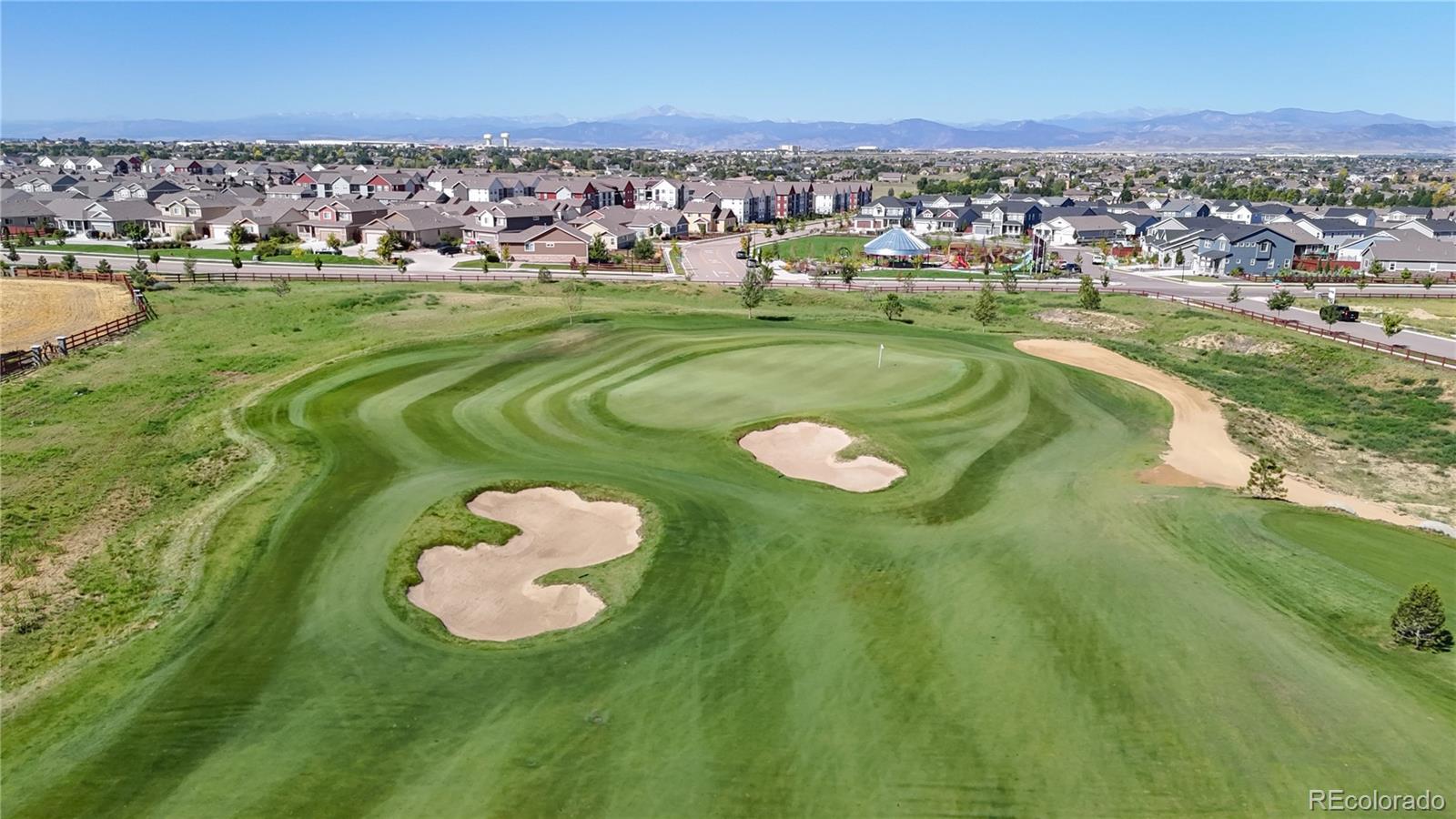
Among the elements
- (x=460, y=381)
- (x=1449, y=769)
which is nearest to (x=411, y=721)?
(x=1449, y=769)

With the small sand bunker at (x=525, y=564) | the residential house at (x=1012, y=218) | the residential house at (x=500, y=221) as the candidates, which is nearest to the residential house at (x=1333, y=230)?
the residential house at (x=1012, y=218)

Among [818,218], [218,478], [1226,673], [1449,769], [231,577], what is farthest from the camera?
[818,218]

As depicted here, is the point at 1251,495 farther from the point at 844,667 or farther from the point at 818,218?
the point at 818,218

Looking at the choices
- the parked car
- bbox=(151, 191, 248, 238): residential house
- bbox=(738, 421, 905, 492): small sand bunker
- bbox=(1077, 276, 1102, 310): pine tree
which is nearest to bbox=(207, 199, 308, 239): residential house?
bbox=(151, 191, 248, 238): residential house

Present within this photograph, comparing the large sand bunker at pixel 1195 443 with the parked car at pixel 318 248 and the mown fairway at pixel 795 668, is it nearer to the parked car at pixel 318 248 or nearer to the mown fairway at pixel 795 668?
the mown fairway at pixel 795 668

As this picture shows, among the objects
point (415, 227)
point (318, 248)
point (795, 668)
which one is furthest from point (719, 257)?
point (795, 668)

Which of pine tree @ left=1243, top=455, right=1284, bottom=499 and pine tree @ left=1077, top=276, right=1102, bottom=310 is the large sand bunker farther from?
pine tree @ left=1077, top=276, right=1102, bottom=310

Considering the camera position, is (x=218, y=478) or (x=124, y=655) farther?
(x=218, y=478)
